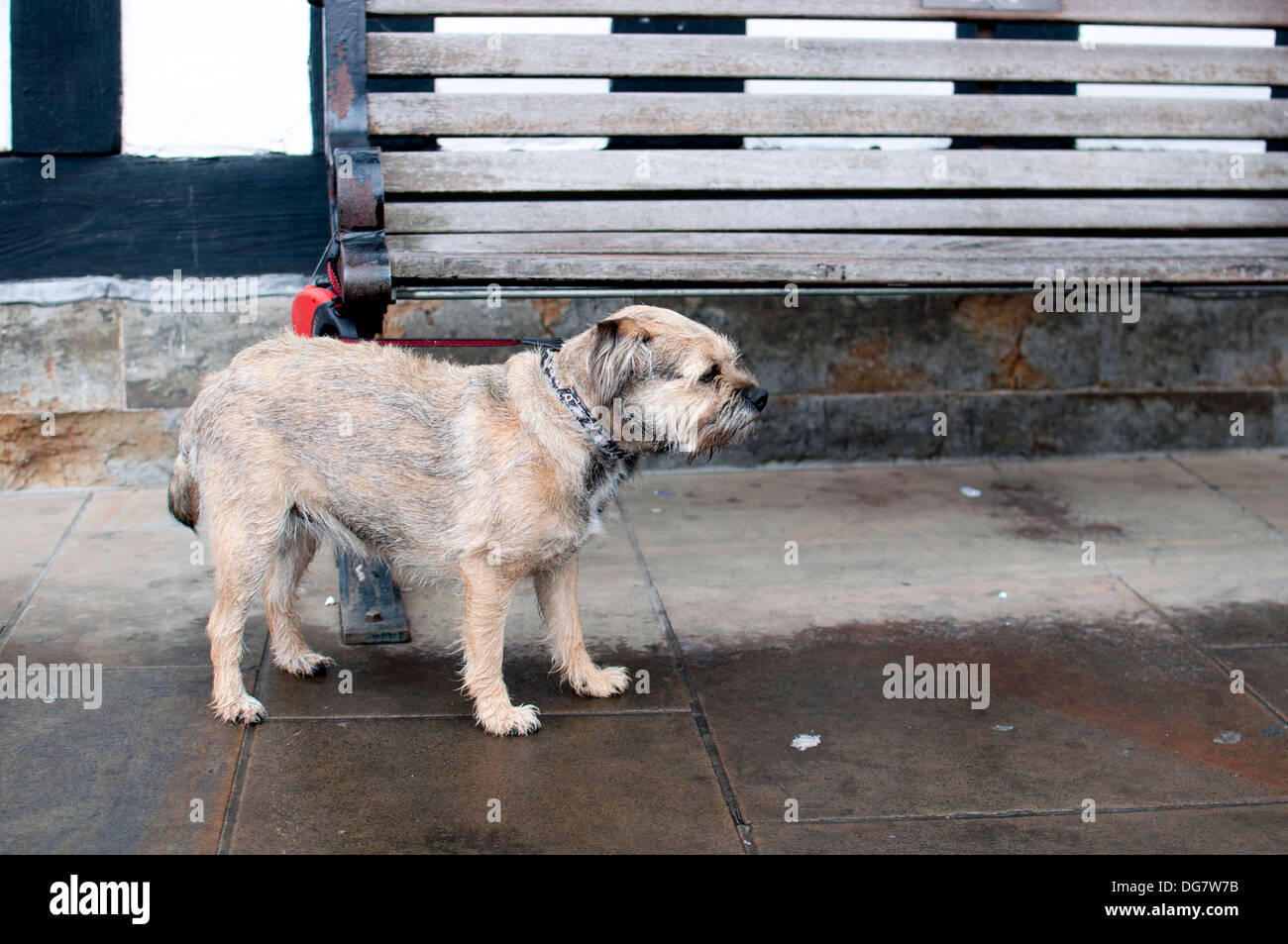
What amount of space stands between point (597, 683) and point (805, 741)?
27.6 inches

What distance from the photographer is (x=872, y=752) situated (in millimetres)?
3684

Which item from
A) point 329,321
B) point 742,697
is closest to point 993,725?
point 742,697

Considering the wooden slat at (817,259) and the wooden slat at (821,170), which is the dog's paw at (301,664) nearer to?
→ the wooden slat at (817,259)

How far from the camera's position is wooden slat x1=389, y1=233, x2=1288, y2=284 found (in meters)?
4.45

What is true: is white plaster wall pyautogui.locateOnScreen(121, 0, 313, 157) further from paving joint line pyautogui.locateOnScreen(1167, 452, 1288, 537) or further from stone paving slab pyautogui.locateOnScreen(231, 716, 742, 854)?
paving joint line pyautogui.locateOnScreen(1167, 452, 1288, 537)

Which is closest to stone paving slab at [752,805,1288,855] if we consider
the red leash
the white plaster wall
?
the red leash

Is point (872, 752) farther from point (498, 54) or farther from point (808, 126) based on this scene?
point (498, 54)

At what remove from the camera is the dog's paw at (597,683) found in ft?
13.3

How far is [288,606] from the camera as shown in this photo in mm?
4133

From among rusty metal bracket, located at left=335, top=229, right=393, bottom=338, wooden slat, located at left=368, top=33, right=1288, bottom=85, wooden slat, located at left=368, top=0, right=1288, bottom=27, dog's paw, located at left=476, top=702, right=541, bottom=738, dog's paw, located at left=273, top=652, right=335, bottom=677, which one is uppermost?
wooden slat, located at left=368, top=0, right=1288, bottom=27

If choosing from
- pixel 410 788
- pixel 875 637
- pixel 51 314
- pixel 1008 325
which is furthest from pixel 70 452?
pixel 1008 325

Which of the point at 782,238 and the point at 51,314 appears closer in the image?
the point at 782,238

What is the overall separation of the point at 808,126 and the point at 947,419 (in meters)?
1.99

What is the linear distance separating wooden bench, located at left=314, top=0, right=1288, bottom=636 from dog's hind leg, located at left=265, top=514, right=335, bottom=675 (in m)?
0.89
